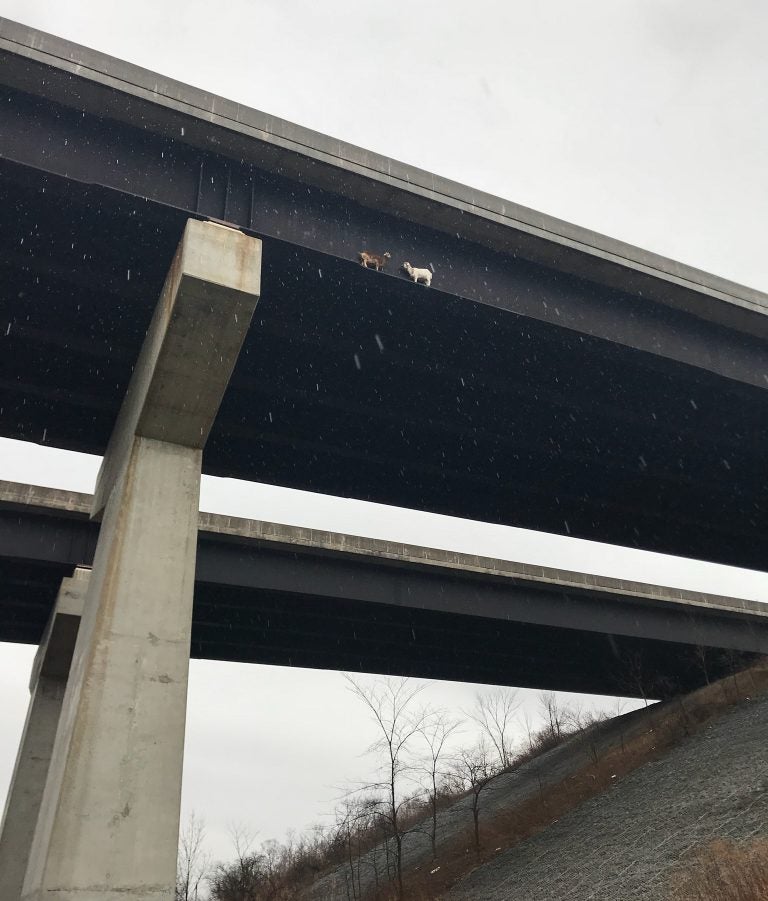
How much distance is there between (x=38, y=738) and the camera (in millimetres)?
20141

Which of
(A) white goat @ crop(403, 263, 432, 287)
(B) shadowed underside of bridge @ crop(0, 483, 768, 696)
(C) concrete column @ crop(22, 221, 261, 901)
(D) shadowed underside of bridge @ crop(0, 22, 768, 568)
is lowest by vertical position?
(C) concrete column @ crop(22, 221, 261, 901)

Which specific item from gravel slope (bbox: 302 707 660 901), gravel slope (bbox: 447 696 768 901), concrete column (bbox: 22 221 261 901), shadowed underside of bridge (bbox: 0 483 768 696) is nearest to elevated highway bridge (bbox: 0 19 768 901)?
concrete column (bbox: 22 221 261 901)

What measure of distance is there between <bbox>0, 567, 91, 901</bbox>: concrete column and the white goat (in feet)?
39.4

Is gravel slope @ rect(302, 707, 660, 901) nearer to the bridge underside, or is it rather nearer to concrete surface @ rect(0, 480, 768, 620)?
concrete surface @ rect(0, 480, 768, 620)

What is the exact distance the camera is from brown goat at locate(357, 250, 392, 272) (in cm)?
1186

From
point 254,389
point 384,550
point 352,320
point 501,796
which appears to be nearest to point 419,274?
point 352,320

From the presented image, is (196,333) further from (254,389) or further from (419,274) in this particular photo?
(254,389)

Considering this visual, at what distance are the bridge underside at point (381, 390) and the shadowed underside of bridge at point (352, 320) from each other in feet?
0.16

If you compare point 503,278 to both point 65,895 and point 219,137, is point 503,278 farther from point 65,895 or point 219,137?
point 65,895

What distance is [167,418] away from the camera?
404 inches

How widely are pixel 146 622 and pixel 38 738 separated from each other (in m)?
13.7

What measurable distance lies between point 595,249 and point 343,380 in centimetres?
505

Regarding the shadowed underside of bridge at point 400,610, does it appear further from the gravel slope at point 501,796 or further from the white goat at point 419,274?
the white goat at point 419,274

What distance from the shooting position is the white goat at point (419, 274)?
12.1m
